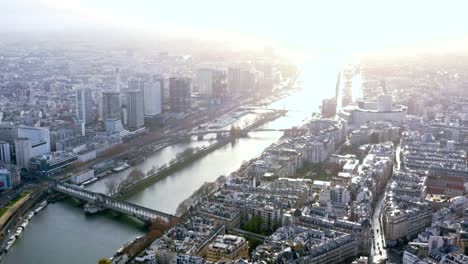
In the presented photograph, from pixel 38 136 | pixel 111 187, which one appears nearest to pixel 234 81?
pixel 38 136

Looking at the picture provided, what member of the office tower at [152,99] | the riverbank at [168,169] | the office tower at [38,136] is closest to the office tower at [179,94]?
the office tower at [152,99]

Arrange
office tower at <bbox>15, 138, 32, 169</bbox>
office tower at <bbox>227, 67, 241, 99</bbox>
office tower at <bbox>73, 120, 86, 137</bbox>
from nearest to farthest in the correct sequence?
office tower at <bbox>15, 138, 32, 169</bbox>
office tower at <bbox>73, 120, 86, 137</bbox>
office tower at <bbox>227, 67, 241, 99</bbox>

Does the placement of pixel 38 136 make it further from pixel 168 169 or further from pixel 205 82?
pixel 205 82

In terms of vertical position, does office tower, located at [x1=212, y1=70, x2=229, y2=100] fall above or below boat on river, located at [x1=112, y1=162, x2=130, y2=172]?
above

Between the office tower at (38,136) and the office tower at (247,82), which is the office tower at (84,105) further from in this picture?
the office tower at (247,82)

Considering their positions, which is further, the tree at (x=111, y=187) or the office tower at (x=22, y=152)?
the office tower at (x=22, y=152)

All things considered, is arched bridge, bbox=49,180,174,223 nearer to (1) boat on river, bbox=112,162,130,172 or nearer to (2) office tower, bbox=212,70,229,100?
(1) boat on river, bbox=112,162,130,172

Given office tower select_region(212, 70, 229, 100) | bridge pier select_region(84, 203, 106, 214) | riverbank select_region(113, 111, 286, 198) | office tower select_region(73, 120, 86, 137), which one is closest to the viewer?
bridge pier select_region(84, 203, 106, 214)

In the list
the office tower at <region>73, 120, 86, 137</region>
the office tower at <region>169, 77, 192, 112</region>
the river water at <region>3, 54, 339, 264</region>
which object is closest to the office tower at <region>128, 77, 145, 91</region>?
the office tower at <region>169, 77, 192, 112</region>

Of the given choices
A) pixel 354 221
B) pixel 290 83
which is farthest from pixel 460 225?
pixel 290 83
